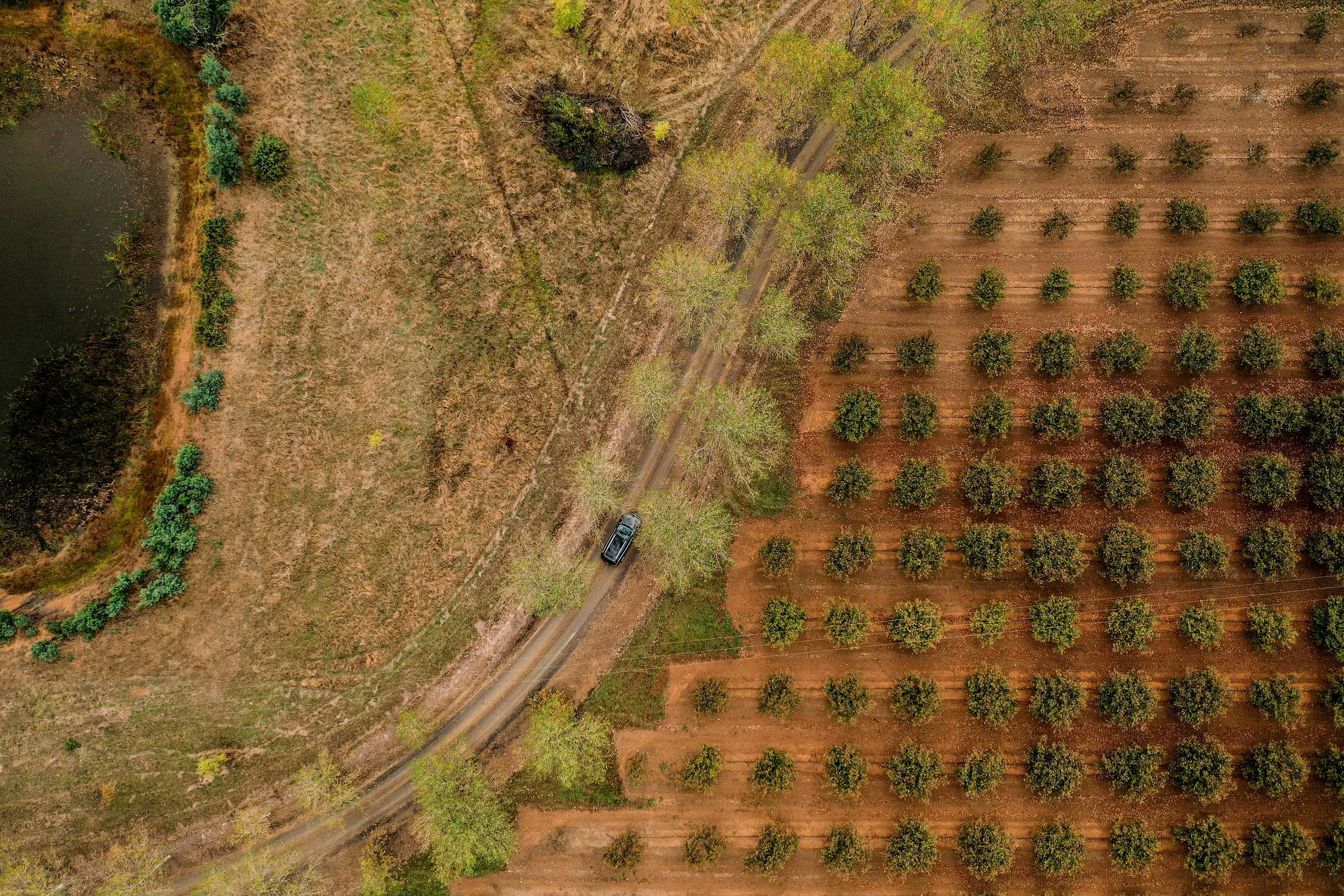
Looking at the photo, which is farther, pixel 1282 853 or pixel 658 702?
pixel 658 702

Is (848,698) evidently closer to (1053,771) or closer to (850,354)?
(1053,771)

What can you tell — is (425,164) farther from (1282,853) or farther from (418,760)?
(1282,853)

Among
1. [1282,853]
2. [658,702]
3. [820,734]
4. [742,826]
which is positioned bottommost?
[1282,853]

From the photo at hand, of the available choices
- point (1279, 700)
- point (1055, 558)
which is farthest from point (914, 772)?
point (1279, 700)

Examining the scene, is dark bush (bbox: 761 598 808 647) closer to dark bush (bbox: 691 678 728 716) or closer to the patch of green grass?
the patch of green grass

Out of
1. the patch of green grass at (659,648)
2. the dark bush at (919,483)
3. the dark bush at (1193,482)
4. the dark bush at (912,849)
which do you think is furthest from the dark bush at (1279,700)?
the patch of green grass at (659,648)

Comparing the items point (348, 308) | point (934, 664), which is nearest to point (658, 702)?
point (934, 664)
